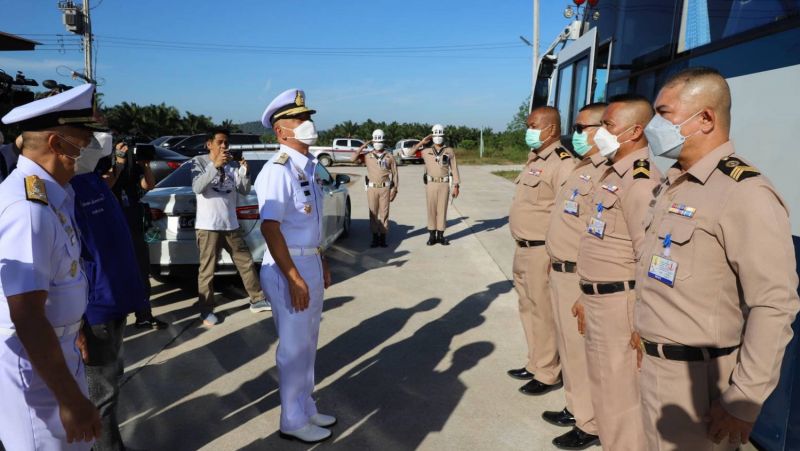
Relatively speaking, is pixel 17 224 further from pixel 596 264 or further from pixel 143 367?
pixel 143 367

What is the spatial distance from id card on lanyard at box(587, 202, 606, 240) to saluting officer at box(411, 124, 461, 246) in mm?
6010

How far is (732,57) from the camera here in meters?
2.60

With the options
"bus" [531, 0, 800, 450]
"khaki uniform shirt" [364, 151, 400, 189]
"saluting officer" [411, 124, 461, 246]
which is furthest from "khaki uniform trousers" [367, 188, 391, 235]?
"bus" [531, 0, 800, 450]

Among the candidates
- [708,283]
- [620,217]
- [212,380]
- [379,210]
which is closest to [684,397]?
[708,283]

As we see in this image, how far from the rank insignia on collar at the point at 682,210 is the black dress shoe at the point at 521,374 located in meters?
2.33

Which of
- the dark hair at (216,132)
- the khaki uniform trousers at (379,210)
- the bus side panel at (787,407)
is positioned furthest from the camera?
the khaki uniform trousers at (379,210)

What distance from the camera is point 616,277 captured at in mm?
2479

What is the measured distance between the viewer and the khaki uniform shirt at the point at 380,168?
28.5ft

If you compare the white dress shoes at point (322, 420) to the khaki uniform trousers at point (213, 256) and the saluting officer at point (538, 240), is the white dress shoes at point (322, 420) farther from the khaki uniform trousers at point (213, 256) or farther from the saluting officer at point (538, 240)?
the khaki uniform trousers at point (213, 256)

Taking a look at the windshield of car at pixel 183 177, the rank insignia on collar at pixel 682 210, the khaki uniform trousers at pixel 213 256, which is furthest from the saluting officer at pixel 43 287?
the windshield of car at pixel 183 177

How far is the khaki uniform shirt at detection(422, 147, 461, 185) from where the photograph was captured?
871cm

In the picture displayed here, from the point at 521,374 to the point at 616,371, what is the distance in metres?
1.39

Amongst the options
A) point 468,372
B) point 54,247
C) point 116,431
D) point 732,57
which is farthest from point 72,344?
point 732,57

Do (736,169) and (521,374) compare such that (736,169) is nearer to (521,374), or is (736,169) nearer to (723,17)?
(723,17)
